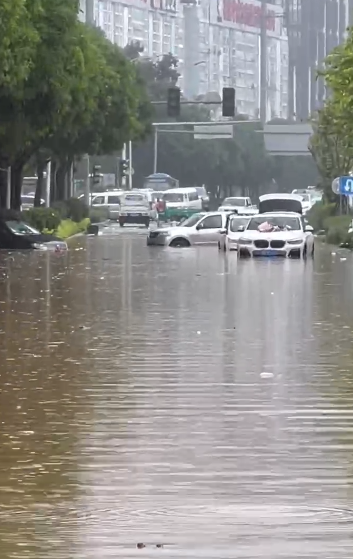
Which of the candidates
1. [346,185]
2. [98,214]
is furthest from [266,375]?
[98,214]

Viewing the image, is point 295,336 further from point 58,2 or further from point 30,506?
point 58,2

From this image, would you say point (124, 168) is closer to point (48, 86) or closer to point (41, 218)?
point (41, 218)

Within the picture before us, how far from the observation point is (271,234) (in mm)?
42250

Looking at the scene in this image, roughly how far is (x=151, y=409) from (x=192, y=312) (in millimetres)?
9729

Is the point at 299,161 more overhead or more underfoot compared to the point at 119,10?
more underfoot

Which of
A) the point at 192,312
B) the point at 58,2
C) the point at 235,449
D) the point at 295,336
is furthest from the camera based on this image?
the point at 58,2

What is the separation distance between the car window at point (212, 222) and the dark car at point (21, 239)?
21.3 ft

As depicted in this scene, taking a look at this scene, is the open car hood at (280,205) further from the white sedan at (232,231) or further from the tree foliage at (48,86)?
the white sedan at (232,231)

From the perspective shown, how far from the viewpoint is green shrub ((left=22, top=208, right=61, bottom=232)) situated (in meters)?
54.2

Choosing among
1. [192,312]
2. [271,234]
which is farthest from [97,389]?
[271,234]

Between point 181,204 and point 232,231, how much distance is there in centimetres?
3209

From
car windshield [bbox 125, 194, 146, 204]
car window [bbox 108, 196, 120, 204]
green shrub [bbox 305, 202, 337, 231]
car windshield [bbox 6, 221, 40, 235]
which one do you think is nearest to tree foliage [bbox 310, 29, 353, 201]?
green shrub [bbox 305, 202, 337, 231]

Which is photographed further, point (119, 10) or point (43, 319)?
point (119, 10)

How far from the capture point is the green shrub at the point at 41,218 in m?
54.2
